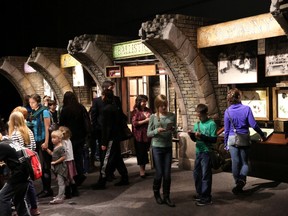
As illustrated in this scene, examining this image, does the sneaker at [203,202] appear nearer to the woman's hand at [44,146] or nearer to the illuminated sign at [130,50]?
the woman's hand at [44,146]

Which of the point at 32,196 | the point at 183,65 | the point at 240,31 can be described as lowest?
the point at 32,196

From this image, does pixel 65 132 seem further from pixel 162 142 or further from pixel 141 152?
pixel 141 152

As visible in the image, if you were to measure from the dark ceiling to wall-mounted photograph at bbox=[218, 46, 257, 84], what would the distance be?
46.3 inches

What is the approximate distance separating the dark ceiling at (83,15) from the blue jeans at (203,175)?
402 centimetres

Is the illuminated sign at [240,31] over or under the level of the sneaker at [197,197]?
over

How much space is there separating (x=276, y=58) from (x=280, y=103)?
89cm

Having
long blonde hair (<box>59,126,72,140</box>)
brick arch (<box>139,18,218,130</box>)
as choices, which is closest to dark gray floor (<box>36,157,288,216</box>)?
long blonde hair (<box>59,126,72,140</box>)

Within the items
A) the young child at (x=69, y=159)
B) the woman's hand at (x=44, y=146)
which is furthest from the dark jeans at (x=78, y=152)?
the woman's hand at (x=44, y=146)

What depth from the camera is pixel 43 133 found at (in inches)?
263

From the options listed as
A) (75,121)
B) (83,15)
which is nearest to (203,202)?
(75,121)

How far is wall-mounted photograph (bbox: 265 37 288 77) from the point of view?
22.9ft

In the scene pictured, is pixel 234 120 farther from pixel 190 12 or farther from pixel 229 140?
pixel 190 12

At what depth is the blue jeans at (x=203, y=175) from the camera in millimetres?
5652

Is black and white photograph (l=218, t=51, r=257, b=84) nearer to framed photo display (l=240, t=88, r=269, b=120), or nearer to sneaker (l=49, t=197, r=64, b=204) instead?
framed photo display (l=240, t=88, r=269, b=120)
